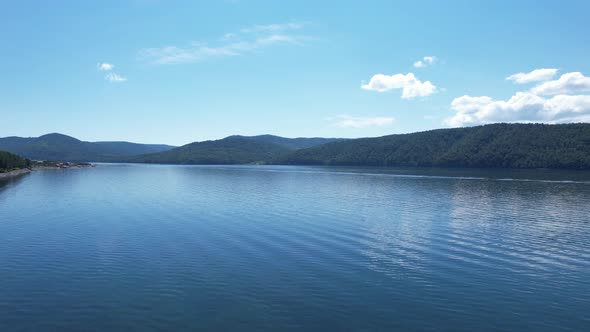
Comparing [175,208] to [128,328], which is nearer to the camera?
[128,328]

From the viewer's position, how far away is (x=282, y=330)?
18.1m

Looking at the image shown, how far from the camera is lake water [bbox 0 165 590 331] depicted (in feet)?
64.2

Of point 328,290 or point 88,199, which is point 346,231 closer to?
point 328,290

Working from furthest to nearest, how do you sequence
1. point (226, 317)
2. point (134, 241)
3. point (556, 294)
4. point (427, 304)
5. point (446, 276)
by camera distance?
point (134, 241) → point (446, 276) → point (556, 294) → point (427, 304) → point (226, 317)

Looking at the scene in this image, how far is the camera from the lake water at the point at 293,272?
1956 centimetres

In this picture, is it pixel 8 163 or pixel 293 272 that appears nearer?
pixel 293 272

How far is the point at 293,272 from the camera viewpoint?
2692cm

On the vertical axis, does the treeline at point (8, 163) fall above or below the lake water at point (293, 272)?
above

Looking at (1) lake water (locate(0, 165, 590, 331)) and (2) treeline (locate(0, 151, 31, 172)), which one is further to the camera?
(2) treeline (locate(0, 151, 31, 172))

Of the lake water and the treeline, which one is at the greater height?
the treeline

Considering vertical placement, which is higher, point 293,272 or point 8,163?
point 8,163

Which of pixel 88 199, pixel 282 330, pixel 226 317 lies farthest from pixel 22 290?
pixel 88 199

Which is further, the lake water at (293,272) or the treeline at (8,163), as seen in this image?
the treeline at (8,163)

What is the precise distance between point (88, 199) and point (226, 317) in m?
63.6
